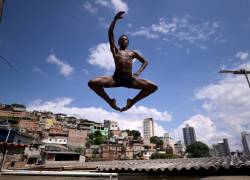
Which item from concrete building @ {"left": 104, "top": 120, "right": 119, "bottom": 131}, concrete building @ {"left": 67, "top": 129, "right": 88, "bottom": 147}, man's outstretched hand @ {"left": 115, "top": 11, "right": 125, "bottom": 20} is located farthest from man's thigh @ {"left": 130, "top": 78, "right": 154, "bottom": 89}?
concrete building @ {"left": 104, "top": 120, "right": 119, "bottom": 131}

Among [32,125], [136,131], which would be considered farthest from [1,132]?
[136,131]

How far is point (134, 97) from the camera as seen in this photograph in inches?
225

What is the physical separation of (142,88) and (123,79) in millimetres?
567

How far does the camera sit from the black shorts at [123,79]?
207 inches

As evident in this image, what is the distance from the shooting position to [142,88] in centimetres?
546

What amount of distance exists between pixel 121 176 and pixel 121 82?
10.7ft

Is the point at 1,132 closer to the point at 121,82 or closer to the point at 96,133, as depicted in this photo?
the point at 121,82

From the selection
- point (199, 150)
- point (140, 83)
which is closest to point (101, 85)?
point (140, 83)

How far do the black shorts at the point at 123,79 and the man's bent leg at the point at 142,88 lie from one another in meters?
0.11

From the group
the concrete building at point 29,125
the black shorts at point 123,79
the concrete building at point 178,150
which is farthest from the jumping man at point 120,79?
the concrete building at point 178,150

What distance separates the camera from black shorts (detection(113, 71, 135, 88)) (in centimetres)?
526

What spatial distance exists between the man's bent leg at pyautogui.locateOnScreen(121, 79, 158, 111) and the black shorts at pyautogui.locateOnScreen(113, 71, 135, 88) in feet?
0.36

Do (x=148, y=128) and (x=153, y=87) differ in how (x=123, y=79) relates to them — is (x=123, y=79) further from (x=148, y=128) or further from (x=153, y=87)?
(x=148, y=128)

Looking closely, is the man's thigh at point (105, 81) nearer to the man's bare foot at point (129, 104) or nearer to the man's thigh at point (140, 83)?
the man's thigh at point (140, 83)
